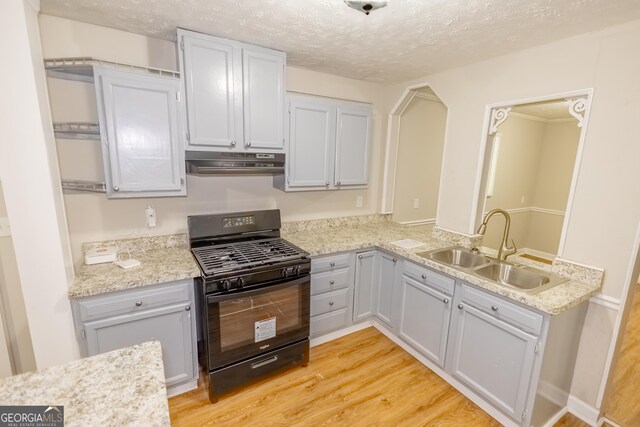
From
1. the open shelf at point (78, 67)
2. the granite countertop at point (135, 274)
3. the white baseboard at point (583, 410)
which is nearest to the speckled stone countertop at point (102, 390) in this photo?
the granite countertop at point (135, 274)

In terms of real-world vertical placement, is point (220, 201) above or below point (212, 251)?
above

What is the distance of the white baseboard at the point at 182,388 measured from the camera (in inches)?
80.4

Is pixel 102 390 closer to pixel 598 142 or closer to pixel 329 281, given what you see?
pixel 329 281

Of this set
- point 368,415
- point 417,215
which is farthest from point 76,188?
point 417,215

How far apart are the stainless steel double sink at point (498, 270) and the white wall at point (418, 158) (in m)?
1.08

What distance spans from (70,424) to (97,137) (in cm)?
186

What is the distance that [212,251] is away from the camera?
2.21m

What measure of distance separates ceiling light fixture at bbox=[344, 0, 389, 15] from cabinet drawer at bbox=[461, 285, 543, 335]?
178cm

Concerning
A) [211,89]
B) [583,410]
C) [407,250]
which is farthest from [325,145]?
[583,410]

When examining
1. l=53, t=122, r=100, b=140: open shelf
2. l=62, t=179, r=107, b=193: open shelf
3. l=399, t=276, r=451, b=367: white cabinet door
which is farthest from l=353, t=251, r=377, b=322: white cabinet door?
l=53, t=122, r=100, b=140: open shelf

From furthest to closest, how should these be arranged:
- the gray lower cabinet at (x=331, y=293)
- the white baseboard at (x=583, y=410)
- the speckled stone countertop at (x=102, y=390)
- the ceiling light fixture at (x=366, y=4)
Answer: the gray lower cabinet at (x=331, y=293) → the white baseboard at (x=583, y=410) → the ceiling light fixture at (x=366, y=4) → the speckled stone countertop at (x=102, y=390)

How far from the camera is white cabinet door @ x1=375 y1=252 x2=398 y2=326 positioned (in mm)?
2665

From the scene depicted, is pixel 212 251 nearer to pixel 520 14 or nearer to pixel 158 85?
pixel 158 85

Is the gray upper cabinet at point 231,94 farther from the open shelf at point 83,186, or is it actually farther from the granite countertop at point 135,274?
the granite countertop at point 135,274
